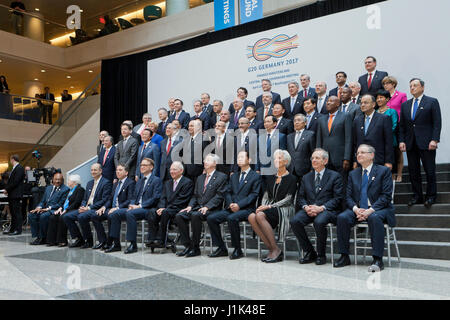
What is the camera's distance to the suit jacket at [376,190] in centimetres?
418

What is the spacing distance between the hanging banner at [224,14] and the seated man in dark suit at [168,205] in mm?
5427

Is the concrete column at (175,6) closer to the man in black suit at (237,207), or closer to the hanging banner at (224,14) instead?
the hanging banner at (224,14)

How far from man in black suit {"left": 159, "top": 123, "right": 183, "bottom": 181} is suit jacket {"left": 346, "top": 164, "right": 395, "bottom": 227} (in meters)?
2.89

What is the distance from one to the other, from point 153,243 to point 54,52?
12.3 meters

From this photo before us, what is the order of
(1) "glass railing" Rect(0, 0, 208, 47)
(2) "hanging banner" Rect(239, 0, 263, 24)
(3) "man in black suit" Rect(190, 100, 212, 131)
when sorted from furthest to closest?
(1) "glass railing" Rect(0, 0, 208, 47)
(2) "hanging banner" Rect(239, 0, 263, 24)
(3) "man in black suit" Rect(190, 100, 212, 131)

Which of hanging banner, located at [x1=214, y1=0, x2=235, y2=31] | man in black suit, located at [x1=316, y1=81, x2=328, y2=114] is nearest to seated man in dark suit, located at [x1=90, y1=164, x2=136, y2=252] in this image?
man in black suit, located at [x1=316, y1=81, x2=328, y2=114]

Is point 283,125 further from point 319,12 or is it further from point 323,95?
point 319,12

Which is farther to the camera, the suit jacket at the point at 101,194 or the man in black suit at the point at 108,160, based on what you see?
the man in black suit at the point at 108,160

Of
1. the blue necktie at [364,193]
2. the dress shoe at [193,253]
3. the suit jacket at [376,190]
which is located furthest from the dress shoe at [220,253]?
the blue necktie at [364,193]

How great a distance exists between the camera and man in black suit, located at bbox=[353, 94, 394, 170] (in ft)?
16.2

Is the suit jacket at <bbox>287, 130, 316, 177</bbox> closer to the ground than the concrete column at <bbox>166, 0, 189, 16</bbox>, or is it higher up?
closer to the ground

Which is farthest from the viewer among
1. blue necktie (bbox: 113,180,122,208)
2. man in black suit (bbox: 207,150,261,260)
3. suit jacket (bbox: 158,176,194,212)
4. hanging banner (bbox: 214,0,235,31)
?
hanging banner (bbox: 214,0,235,31)

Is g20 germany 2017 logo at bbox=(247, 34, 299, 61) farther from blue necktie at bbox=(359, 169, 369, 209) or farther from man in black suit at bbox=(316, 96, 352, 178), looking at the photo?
blue necktie at bbox=(359, 169, 369, 209)
